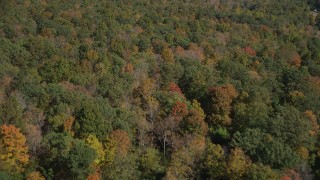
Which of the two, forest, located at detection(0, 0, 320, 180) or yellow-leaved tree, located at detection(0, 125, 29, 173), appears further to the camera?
forest, located at detection(0, 0, 320, 180)

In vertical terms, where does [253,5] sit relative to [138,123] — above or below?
below

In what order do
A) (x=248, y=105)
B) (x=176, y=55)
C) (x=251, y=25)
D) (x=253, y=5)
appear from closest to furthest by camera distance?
(x=248, y=105), (x=176, y=55), (x=251, y=25), (x=253, y=5)

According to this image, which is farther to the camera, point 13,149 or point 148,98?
point 148,98

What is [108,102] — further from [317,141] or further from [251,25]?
[251,25]

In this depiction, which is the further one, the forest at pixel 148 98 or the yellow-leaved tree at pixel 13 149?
the forest at pixel 148 98

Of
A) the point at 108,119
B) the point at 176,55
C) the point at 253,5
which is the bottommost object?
the point at 253,5

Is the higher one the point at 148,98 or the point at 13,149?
the point at 13,149

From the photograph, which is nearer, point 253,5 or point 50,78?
point 50,78

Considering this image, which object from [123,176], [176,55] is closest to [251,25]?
[176,55]
